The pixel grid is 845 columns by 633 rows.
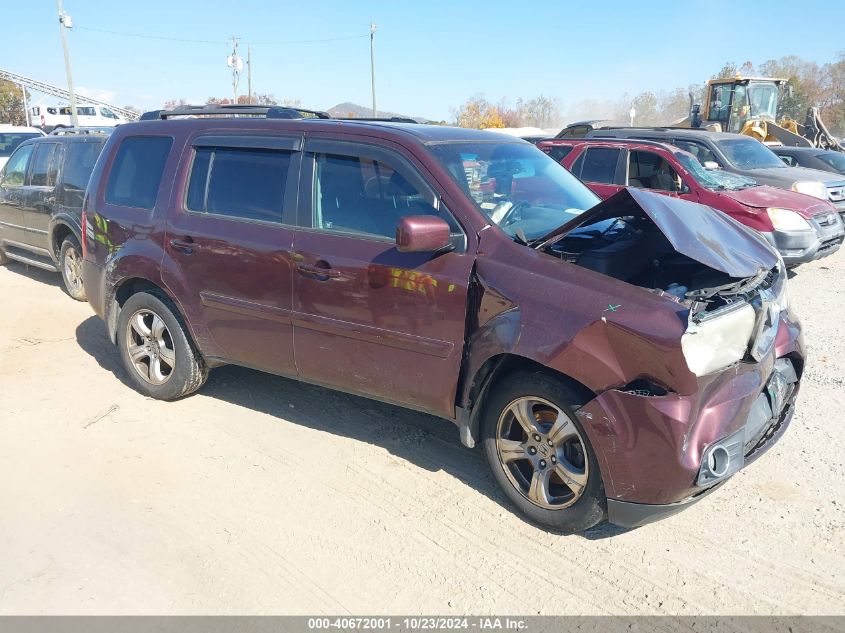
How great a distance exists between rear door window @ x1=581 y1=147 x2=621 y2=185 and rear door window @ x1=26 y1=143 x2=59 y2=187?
7.07 metres

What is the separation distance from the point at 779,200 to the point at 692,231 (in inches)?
240

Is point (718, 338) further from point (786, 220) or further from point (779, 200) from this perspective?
point (779, 200)

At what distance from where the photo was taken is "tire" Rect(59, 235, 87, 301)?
785 cm

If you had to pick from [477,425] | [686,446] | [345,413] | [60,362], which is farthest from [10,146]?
[686,446]

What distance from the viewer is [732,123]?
1995cm

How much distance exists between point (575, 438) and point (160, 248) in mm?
3130

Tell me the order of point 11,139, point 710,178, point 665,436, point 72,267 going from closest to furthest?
point 665,436
point 72,267
point 710,178
point 11,139

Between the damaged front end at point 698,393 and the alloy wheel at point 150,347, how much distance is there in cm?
293

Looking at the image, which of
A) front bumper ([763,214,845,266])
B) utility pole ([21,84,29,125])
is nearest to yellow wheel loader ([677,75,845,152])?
front bumper ([763,214,845,266])

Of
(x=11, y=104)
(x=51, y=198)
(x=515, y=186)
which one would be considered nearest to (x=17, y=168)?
(x=51, y=198)

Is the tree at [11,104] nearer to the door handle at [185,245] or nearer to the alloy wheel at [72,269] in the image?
the alloy wheel at [72,269]

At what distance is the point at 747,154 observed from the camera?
10727mm

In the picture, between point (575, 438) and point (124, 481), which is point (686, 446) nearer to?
point (575, 438)

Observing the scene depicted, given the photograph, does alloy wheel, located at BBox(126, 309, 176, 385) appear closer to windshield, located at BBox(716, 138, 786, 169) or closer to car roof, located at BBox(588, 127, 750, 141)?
car roof, located at BBox(588, 127, 750, 141)
